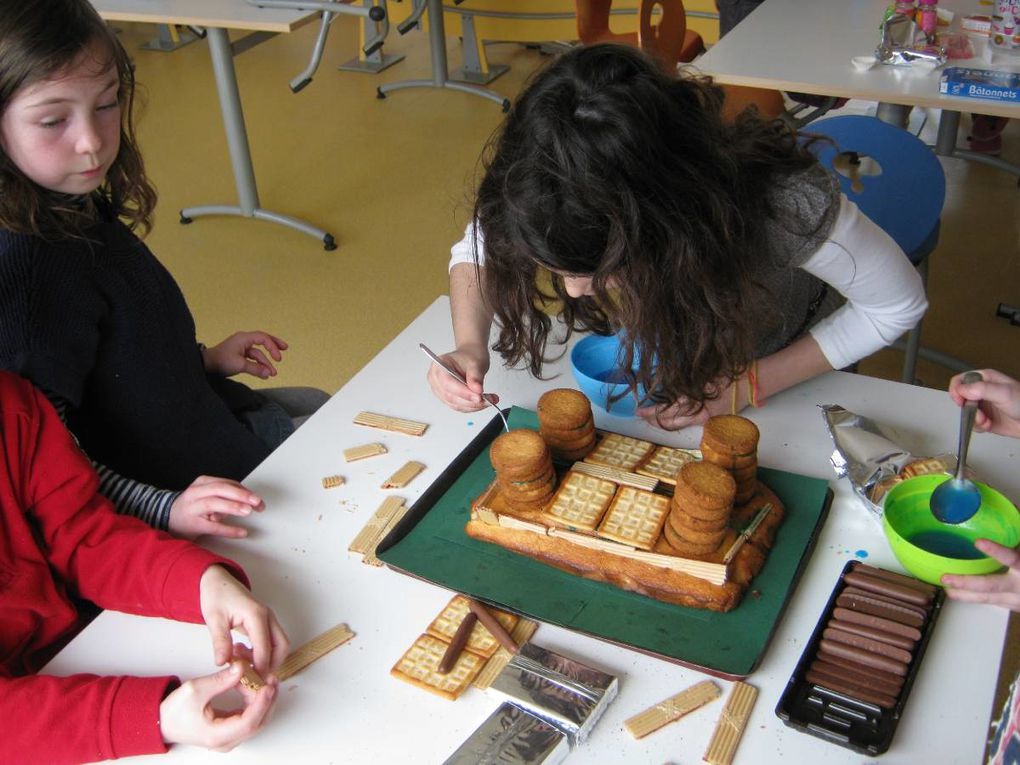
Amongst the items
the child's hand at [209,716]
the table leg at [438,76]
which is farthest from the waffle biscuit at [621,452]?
the table leg at [438,76]

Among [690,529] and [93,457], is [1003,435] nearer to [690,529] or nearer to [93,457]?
[690,529]

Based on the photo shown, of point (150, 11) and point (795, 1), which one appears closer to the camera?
point (795, 1)

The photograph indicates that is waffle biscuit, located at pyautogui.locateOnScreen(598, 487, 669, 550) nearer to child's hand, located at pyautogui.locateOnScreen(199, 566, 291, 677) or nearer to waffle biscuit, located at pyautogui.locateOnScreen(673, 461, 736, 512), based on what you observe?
waffle biscuit, located at pyautogui.locateOnScreen(673, 461, 736, 512)

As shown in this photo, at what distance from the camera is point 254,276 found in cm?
298

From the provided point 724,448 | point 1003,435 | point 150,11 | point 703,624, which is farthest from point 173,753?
point 150,11

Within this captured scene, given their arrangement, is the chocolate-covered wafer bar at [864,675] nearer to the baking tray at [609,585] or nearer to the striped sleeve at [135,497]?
the baking tray at [609,585]

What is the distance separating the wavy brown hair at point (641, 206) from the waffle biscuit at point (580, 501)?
18cm

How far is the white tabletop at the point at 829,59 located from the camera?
192 centimetres

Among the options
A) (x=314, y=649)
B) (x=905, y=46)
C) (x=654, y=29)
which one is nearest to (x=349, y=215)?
(x=654, y=29)

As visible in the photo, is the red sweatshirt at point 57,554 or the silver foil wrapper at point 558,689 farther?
the red sweatshirt at point 57,554

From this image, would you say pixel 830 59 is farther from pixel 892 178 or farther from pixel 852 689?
pixel 852 689

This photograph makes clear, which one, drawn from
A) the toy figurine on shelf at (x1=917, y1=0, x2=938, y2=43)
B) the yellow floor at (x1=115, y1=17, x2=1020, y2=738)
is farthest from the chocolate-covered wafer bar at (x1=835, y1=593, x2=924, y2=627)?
the toy figurine on shelf at (x1=917, y1=0, x2=938, y2=43)

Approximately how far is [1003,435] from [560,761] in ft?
2.07

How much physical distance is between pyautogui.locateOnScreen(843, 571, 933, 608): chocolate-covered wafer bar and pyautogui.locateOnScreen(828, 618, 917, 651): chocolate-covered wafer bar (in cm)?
4
